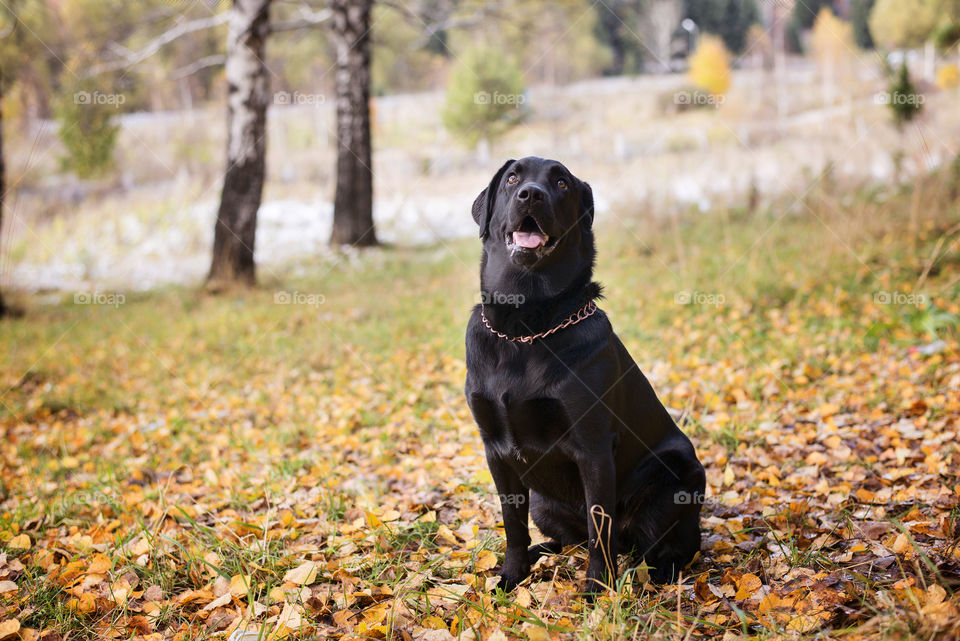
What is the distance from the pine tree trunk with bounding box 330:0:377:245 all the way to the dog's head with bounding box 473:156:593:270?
737cm

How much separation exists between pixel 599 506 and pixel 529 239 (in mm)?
944

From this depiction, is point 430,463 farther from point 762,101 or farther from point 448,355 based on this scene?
point 762,101

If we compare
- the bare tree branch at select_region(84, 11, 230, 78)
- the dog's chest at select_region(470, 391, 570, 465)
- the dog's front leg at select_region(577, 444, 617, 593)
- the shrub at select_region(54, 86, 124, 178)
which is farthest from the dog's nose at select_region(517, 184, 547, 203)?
the shrub at select_region(54, 86, 124, 178)

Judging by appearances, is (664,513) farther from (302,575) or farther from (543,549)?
(302,575)

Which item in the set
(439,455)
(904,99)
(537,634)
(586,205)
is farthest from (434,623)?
(904,99)

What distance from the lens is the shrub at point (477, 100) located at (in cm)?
1336

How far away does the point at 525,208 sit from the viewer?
235cm

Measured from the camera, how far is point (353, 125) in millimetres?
9508

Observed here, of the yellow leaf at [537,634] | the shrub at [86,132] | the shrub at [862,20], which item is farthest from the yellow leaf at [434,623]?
the shrub at [862,20]

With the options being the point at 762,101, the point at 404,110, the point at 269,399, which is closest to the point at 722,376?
the point at 269,399

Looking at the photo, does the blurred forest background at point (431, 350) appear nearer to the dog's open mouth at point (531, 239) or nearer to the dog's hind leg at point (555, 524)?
the dog's hind leg at point (555, 524)

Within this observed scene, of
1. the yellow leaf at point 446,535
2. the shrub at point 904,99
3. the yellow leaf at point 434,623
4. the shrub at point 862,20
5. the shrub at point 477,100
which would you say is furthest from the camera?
the shrub at point 477,100

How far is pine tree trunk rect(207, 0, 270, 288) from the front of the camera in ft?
26.0

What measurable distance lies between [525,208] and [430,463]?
190cm
